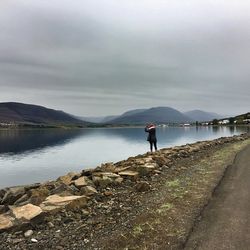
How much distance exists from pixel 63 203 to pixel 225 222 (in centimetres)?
573

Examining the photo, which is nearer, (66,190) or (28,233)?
(28,233)

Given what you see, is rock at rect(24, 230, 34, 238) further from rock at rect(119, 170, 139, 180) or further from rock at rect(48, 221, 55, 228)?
rock at rect(119, 170, 139, 180)

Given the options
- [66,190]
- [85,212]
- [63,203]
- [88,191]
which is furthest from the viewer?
[66,190]

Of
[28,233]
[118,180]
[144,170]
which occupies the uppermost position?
[144,170]

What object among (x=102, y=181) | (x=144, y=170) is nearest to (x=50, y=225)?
(x=102, y=181)

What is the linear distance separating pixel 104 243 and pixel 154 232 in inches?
56.8

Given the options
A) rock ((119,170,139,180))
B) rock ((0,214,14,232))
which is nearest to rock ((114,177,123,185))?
rock ((119,170,139,180))

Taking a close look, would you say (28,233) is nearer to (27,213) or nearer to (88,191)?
(27,213)

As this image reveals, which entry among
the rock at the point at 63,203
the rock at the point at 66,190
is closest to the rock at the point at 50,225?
the rock at the point at 63,203

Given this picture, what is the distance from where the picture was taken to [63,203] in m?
13.4

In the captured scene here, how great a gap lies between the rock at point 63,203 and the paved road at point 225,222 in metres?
4.46

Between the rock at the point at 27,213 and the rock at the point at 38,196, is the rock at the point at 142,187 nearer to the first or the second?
the rock at the point at 38,196

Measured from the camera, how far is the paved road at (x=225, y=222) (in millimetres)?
9047

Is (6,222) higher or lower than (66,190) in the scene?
lower
